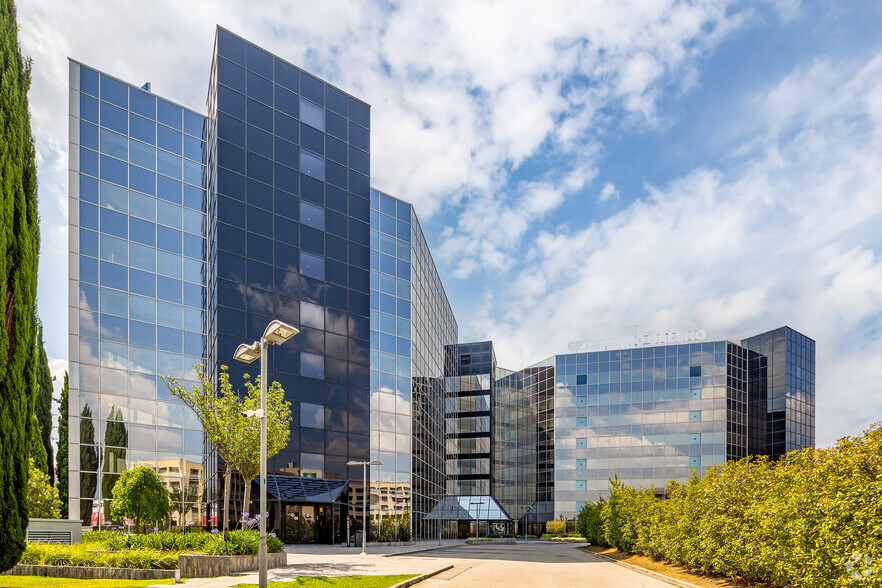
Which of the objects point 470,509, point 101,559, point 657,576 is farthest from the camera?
point 470,509

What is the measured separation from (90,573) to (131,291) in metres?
21.7

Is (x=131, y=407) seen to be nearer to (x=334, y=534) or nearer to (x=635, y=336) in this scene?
(x=334, y=534)

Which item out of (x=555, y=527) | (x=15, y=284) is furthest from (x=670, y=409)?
(x=15, y=284)

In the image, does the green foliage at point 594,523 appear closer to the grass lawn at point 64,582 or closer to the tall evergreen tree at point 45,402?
the grass lawn at point 64,582

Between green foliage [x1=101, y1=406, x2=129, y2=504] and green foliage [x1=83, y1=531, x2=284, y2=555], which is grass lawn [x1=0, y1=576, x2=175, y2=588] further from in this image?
green foliage [x1=101, y1=406, x2=129, y2=504]

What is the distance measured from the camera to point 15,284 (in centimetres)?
1742

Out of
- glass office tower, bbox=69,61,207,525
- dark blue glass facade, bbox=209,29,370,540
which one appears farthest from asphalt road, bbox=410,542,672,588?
glass office tower, bbox=69,61,207,525

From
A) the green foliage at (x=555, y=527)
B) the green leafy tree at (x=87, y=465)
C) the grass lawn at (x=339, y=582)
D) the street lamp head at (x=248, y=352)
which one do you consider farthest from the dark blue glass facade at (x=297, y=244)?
the green foliage at (x=555, y=527)

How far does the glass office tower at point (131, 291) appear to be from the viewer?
114 feet

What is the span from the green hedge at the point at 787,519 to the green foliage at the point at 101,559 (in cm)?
1727

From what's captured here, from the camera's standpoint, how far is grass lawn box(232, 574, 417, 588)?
1820 cm

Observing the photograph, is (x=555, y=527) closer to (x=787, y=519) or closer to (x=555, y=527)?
(x=555, y=527)

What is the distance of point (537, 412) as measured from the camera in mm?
94812

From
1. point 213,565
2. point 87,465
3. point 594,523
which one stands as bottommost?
point 594,523
